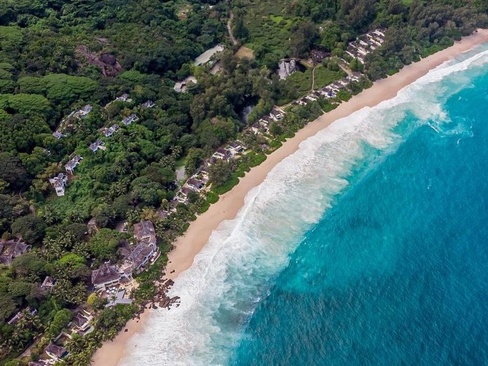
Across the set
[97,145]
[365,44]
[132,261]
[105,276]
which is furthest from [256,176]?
[365,44]

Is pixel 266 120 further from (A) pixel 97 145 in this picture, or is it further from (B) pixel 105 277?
(B) pixel 105 277

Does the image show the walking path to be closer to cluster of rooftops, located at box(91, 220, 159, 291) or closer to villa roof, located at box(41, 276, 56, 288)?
cluster of rooftops, located at box(91, 220, 159, 291)

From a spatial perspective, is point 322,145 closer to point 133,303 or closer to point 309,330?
point 309,330

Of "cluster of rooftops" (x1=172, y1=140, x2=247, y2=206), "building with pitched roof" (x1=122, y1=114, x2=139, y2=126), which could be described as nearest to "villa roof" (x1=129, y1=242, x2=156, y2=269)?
"cluster of rooftops" (x1=172, y1=140, x2=247, y2=206)

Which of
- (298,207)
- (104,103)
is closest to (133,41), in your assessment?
(104,103)

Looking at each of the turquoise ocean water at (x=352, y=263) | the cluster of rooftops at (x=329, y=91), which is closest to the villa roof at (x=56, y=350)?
the turquoise ocean water at (x=352, y=263)
